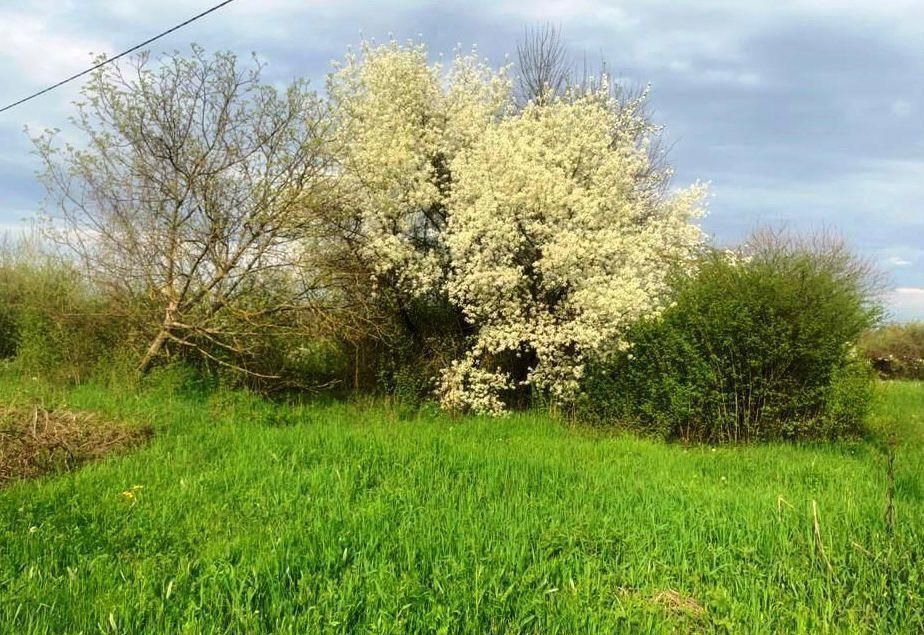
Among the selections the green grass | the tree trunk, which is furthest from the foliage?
→ the tree trunk

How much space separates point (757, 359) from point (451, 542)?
6.60 m

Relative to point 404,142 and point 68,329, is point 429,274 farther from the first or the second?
point 68,329

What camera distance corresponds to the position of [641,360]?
400 inches

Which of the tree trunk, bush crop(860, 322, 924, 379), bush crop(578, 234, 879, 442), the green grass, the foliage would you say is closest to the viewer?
the green grass

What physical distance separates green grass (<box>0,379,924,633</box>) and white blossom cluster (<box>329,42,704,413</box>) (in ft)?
12.1

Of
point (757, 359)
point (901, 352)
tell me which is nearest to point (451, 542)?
point (757, 359)

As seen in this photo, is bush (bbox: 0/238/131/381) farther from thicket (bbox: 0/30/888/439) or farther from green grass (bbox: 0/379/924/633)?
green grass (bbox: 0/379/924/633)

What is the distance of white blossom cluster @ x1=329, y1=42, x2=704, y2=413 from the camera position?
11273mm

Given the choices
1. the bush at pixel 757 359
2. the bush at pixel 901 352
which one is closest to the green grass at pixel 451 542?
the bush at pixel 757 359

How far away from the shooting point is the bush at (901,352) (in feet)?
86.9

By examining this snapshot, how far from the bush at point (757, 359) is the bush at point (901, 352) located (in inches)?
767

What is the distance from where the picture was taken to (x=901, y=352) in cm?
2786

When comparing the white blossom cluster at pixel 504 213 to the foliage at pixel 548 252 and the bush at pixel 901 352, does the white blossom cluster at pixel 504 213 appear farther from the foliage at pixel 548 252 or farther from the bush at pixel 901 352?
the bush at pixel 901 352

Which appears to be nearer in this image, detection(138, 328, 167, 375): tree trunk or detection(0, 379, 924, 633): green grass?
detection(0, 379, 924, 633): green grass
